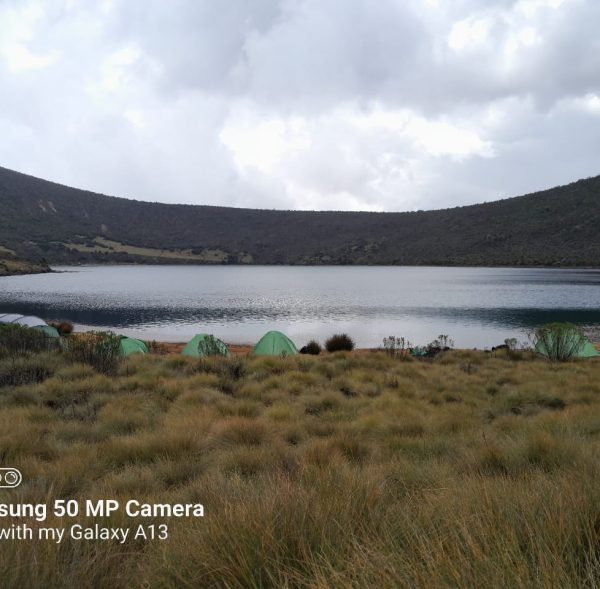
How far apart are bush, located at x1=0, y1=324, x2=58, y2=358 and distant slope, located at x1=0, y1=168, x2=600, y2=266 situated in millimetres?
106901

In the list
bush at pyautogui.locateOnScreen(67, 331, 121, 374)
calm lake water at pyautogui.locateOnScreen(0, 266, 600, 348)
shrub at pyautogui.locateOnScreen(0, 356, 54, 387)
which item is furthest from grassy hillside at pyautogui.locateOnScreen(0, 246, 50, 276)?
shrub at pyautogui.locateOnScreen(0, 356, 54, 387)

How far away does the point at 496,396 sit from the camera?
10820 mm

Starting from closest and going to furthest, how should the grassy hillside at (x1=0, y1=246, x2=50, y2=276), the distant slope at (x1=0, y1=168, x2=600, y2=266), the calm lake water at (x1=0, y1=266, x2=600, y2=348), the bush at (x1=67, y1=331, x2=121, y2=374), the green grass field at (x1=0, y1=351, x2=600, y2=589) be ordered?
the green grass field at (x1=0, y1=351, x2=600, y2=589), the bush at (x1=67, y1=331, x2=121, y2=374), the calm lake water at (x1=0, y1=266, x2=600, y2=348), the grassy hillside at (x1=0, y1=246, x2=50, y2=276), the distant slope at (x1=0, y1=168, x2=600, y2=266)

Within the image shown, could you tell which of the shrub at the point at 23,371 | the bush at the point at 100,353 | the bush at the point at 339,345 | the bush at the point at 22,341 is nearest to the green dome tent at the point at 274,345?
the bush at the point at 339,345

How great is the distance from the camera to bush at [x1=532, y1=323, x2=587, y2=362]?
60.6ft

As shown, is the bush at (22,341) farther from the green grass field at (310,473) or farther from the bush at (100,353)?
the green grass field at (310,473)

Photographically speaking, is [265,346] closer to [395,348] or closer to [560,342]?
[395,348]

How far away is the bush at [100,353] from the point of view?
40.8ft

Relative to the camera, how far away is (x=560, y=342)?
18.5 meters

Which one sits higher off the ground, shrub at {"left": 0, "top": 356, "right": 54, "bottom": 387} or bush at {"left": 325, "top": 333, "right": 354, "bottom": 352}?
shrub at {"left": 0, "top": 356, "right": 54, "bottom": 387}

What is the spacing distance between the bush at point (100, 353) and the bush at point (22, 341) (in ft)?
3.29

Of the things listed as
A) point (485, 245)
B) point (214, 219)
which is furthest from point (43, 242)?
point (485, 245)

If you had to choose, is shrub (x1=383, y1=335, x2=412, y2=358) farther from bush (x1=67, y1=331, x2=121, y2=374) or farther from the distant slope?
the distant slope

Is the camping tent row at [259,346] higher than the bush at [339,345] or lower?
higher
